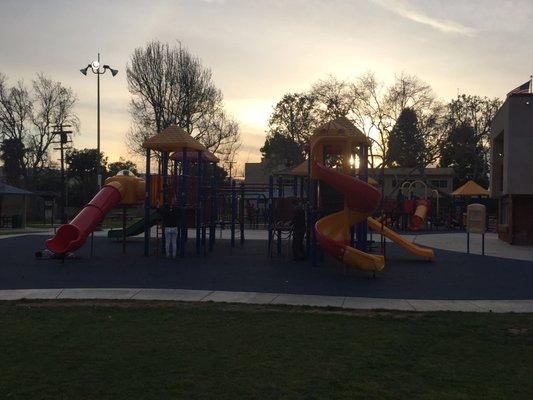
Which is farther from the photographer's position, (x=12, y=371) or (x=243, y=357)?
(x=243, y=357)

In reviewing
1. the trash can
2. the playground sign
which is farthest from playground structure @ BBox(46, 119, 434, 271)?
the trash can

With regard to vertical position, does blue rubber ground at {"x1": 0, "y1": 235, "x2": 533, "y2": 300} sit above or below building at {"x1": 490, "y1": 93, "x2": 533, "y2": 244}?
below

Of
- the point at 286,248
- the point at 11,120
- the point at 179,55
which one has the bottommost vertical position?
the point at 286,248

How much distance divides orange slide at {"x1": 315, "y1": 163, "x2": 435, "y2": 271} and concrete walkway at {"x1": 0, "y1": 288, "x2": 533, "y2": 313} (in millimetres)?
3352

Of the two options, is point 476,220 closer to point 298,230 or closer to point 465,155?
point 298,230

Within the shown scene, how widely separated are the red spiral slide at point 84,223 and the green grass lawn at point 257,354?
829 cm

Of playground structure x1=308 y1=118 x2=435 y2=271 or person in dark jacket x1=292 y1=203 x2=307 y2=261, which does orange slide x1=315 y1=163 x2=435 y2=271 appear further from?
person in dark jacket x1=292 y1=203 x2=307 y2=261

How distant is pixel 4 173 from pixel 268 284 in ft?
206

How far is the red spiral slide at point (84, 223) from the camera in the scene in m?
18.5

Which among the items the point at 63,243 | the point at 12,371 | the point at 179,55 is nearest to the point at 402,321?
the point at 12,371

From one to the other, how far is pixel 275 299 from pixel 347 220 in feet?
19.3

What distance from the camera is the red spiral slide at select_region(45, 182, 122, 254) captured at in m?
18.5

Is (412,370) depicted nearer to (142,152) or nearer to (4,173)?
(142,152)

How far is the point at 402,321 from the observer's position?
9453 millimetres
